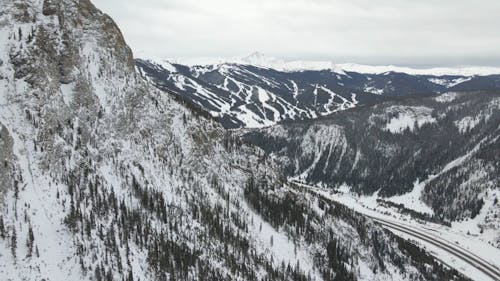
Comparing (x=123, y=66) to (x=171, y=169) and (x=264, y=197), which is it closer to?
(x=171, y=169)

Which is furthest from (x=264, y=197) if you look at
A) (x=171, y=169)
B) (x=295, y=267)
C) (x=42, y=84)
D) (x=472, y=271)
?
(x=472, y=271)

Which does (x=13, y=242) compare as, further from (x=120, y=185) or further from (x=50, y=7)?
(x=50, y=7)

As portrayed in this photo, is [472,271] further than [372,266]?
Yes

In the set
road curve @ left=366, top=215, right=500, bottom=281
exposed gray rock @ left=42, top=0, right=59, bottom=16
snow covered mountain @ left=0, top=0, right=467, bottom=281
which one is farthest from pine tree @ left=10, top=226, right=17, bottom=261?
road curve @ left=366, top=215, right=500, bottom=281

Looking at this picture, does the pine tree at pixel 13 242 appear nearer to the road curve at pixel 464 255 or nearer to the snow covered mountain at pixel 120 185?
the snow covered mountain at pixel 120 185

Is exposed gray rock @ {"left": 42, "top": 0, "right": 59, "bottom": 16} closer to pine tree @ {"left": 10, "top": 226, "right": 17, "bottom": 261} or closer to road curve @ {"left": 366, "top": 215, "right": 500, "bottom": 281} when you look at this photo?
pine tree @ {"left": 10, "top": 226, "right": 17, "bottom": 261}

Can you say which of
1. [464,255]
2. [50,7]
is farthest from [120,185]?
[464,255]

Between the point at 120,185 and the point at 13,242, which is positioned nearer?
the point at 13,242

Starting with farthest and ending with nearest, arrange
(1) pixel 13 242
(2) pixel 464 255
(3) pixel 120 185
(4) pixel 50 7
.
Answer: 1. (2) pixel 464 255
2. (4) pixel 50 7
3. (3) pixel 120 185
4. (1) pixel 13 242
